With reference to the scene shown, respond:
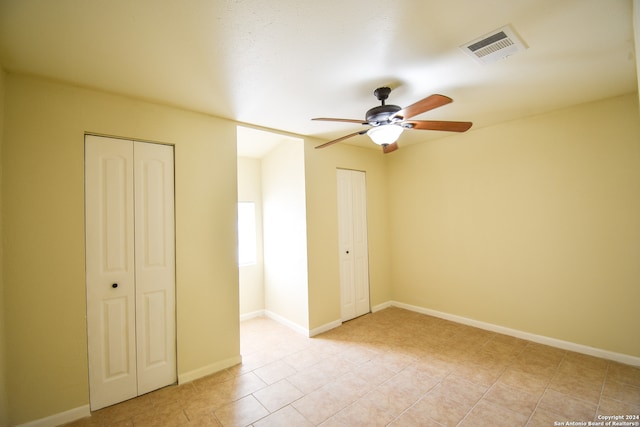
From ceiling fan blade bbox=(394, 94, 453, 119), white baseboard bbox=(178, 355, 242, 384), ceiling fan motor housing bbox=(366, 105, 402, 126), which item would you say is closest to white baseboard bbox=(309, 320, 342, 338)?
white baseboard bbox=(178, 355, 242, 384)

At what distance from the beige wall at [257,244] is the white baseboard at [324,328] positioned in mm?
1258

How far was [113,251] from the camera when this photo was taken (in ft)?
7.72

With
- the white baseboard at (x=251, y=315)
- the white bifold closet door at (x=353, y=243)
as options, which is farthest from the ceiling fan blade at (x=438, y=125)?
the white baseboard at (x=251, y=315)

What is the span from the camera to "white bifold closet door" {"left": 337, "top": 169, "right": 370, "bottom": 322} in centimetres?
412

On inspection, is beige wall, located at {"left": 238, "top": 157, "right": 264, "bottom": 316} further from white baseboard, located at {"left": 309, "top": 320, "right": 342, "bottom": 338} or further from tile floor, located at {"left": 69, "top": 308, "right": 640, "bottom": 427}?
white baseboard, located at {"left": 309, "top": 320, "right": 342, "bottom": 338}

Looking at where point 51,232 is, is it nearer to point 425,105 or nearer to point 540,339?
point 425,105

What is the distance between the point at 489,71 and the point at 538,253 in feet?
7.52

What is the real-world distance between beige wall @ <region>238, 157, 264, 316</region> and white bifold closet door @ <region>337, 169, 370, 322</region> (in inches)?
54.2

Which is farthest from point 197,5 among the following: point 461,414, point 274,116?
point 461,414

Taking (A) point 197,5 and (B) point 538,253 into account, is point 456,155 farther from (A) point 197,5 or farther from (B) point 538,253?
(A) point 197,5

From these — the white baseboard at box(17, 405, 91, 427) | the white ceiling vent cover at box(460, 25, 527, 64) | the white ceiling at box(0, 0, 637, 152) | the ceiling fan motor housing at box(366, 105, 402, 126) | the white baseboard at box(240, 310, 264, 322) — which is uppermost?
the white ceiling at box(0, 0, 637, 152)

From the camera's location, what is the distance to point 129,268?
2.42 m

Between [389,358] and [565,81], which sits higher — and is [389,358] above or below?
below

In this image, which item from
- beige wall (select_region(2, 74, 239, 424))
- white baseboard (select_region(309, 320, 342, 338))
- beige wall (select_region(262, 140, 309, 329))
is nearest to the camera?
beige wall (select_region(2, 74, 239, 424))
